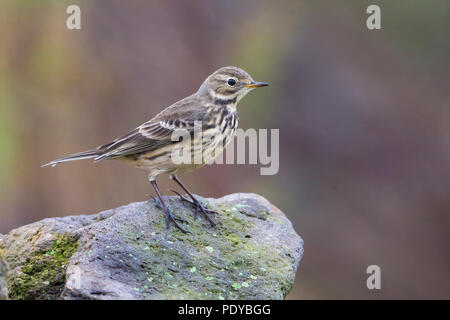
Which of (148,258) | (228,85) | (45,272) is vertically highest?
(228,85)

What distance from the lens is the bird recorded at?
6.19 m

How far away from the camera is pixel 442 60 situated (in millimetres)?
12266

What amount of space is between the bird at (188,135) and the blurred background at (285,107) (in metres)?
4.68

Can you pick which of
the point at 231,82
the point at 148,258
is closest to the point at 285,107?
the point at 231,82

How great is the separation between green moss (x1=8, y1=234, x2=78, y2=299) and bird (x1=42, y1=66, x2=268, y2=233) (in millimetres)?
1196

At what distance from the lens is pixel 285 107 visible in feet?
41.0

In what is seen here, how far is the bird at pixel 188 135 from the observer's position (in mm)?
6188

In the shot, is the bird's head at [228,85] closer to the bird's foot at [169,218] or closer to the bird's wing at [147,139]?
the bird's wing at [147,139]

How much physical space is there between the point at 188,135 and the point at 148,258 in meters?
1.72

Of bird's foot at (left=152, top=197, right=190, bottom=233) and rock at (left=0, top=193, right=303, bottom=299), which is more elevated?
bird's foot at (left=152, top=197, right=190, bottom=233)

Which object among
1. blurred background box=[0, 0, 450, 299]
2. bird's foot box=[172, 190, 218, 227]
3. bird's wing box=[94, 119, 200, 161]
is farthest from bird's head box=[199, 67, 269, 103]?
blurred background box=[0, 0, 450, 299]

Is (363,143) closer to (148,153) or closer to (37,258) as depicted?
(148,153)

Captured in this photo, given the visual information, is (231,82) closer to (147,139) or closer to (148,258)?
(147,139)

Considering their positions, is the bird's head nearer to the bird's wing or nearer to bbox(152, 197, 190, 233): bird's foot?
the bird's wing
